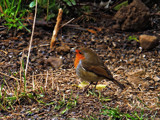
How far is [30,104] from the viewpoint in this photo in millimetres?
3510

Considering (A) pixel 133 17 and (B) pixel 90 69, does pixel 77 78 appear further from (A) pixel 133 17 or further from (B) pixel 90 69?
(A) pixel 133 17

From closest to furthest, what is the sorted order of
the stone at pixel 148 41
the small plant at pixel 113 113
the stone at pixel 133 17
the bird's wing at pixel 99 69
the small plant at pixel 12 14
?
the small plant at pixel 113 113, the bird's wing at pixel 99 69, the small plant at pixel 12 14, the stone at pixel 148 41, the stone at pixel 133 17

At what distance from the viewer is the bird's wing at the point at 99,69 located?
393 centimetres

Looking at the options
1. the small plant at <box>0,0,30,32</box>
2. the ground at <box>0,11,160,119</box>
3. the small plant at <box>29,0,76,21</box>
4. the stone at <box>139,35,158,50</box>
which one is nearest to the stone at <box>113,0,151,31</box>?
the ground at <box>0,11,160,119</box>

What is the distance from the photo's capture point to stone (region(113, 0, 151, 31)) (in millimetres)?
5508

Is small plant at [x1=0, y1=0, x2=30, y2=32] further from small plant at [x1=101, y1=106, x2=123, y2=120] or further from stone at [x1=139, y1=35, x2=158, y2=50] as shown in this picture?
small plant at [x1=101, y1=106, x2=123, y2=120]

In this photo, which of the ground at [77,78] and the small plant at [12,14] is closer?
the ground at [77,78]

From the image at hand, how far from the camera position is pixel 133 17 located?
5523mm

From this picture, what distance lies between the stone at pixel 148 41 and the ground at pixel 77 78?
4.4 inches

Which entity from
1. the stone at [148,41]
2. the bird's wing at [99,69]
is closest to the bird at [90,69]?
the bird's wing at [99,69]

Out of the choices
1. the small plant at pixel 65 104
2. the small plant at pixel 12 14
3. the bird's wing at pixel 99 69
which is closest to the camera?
the small plant at pixel 65 104

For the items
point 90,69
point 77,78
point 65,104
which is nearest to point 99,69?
point 90,69

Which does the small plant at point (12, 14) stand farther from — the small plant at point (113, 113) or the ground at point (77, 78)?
the small plant at point (113, 113)

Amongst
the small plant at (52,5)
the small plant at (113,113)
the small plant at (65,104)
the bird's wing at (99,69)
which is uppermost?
the small plant at (52,5)
